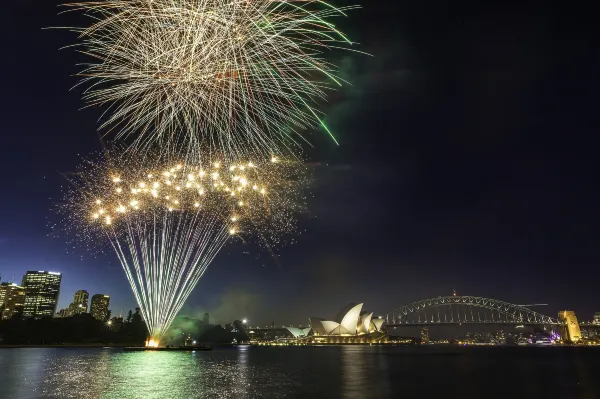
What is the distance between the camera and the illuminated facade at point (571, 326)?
17650 cm

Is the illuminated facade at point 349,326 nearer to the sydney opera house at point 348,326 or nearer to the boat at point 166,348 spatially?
the sydney opera house at point 348,326

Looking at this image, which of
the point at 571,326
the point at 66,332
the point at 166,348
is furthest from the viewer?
the point at 571,326

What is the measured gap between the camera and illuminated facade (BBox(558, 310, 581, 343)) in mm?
176500

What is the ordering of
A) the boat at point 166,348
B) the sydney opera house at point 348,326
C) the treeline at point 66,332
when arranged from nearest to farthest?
the boat at point 166,348
the treeline at point 66,332
the sydney opera house at point 348,326

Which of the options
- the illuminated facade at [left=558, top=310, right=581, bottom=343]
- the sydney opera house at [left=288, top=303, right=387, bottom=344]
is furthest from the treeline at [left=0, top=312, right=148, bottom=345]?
the illuminated facade at [left=558, top=310, right=581, bottom=343]

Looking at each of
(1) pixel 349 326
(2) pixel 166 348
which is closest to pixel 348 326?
(1) pixel 349 326

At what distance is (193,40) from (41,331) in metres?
138

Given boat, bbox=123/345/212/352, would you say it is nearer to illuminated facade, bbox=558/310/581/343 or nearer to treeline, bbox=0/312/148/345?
treeline, bbox=0/312/148/345

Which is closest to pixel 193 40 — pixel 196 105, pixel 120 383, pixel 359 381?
pixel 196 105

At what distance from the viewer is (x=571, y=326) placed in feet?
582

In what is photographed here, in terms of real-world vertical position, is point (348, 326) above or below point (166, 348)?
above

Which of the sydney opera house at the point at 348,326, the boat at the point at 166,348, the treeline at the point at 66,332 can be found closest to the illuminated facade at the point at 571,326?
the sydney opera house at the point at 348,326

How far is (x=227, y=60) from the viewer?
62.2 ft

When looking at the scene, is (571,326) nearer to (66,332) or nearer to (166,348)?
(166,348)
